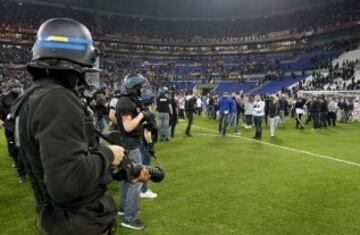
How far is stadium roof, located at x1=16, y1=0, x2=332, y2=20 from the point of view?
193ft

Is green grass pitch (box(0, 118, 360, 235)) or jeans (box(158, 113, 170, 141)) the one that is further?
jeans (box(158, 113, 170, 141))

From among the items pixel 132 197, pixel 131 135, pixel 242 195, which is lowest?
pixel 242 195

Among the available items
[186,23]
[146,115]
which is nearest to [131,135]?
[146,115]

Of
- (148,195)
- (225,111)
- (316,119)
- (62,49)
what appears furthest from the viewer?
(316,119)

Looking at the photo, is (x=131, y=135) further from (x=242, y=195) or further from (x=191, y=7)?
(x=191, y=7)

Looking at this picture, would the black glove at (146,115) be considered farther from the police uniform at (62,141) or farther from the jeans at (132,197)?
the police uniform at (62,141)

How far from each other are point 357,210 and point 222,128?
10.7 metres

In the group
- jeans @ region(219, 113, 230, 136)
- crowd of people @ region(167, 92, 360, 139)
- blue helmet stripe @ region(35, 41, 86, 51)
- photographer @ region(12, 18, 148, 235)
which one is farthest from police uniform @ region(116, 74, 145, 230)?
jeans @ region(219, 113, 230, 136)

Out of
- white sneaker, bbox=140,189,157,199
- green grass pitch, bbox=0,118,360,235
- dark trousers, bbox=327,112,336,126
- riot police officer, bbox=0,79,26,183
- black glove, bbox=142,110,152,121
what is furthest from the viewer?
dark trousers, bbox=327,112,336,126

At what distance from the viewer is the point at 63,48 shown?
6.27 ft

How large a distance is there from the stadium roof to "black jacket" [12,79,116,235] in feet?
199

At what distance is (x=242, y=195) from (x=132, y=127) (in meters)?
3.03

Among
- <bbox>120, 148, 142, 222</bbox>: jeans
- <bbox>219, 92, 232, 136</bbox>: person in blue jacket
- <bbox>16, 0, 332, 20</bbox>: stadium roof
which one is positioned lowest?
<bbox>120, 148, 142, 222</bbox>: jeans

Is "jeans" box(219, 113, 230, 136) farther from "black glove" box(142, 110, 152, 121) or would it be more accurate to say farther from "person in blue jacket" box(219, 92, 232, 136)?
"black glove" box(142, 110, 152, 121)
